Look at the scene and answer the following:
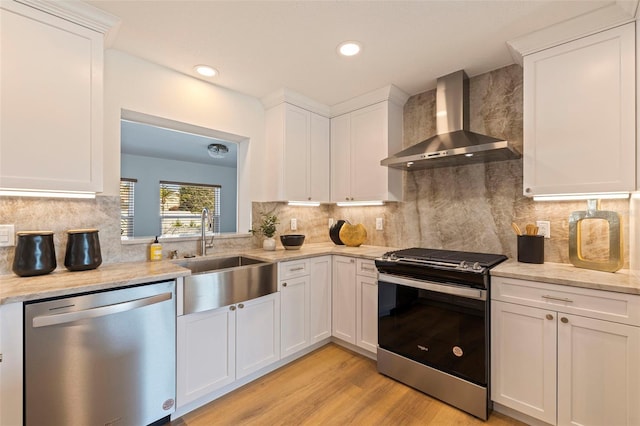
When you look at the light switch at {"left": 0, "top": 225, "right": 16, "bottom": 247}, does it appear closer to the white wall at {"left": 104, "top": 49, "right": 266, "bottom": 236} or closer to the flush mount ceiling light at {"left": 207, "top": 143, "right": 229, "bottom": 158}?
the white wall at {"left": 104, "top": 49, "right": 266, "bottom": 236}

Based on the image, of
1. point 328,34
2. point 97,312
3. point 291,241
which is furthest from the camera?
point 291,241

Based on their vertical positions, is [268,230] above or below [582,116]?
below

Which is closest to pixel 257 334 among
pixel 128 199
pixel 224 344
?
pixel 224 344

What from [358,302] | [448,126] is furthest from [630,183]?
[358,302]

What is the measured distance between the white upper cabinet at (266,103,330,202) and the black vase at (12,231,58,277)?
1.72 meters

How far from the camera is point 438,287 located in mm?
1973

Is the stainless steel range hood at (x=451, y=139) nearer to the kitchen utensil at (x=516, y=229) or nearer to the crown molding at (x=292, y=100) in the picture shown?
the kitchen utensil at (x=516, y=229)

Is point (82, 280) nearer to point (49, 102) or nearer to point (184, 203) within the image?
point (49, 102)

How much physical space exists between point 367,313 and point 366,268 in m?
0.40

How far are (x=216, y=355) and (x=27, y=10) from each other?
230 centimetres

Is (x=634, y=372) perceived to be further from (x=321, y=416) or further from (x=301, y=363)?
(x=301, y=363)

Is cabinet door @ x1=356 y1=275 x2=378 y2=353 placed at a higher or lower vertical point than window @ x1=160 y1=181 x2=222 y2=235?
lower

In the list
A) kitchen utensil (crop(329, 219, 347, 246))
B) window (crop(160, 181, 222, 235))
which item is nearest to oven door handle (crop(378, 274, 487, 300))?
kitchen utensil (crop(329, 219, 347, 246))

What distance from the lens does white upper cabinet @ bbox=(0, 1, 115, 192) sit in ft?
4.84
